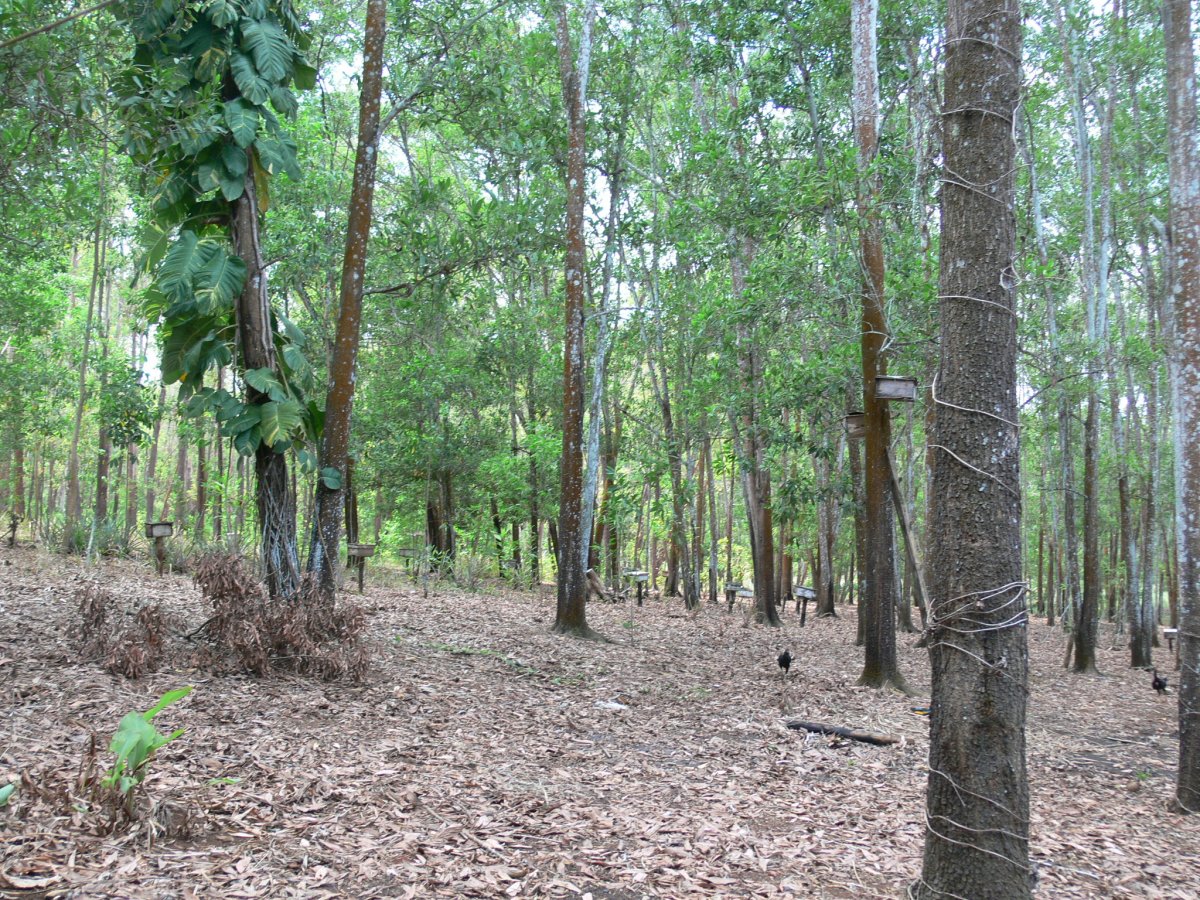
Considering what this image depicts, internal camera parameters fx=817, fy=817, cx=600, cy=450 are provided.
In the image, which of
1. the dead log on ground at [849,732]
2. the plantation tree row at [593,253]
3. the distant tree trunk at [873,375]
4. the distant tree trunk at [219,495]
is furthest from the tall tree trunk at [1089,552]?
the distant tree trunk at [219,495]

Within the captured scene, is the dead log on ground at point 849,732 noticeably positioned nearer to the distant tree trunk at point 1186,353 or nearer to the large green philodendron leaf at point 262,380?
the distant tree trunk at point 1186,353

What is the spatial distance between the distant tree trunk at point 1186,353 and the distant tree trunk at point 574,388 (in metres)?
6.66

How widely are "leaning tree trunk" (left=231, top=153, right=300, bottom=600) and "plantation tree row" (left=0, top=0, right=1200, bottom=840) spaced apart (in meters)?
0.03

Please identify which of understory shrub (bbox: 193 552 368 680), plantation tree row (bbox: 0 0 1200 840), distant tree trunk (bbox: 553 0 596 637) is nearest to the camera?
plantation tree row (bbox: 0 0 1200 840)

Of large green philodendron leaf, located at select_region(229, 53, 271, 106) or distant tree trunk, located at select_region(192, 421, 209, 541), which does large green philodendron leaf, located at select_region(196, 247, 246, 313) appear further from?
distant tree trunk, located at select_region(192, 421, 209, 541)

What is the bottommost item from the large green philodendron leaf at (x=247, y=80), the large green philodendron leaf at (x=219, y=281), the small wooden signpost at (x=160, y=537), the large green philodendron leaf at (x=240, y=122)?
the small wooden signpost at (x=160, y=537)

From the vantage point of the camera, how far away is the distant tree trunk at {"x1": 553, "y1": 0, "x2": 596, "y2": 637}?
10891 millimetres

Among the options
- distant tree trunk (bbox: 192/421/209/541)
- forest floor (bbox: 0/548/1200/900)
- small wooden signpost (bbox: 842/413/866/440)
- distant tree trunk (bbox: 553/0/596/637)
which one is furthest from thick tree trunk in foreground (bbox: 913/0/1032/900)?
distant tree trunk (bbox: 192/421/209/541)

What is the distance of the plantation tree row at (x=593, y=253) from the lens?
5.60 meters

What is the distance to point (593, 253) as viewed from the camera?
20.4 meters

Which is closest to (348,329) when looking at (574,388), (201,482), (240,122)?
(240,122)

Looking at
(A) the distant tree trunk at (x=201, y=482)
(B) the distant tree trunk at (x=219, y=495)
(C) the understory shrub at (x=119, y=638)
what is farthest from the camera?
(B) the distant tree trunk at (x=219, y=495)

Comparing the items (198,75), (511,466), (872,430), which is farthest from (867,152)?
(511,466)

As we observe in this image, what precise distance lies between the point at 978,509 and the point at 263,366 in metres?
6.19
